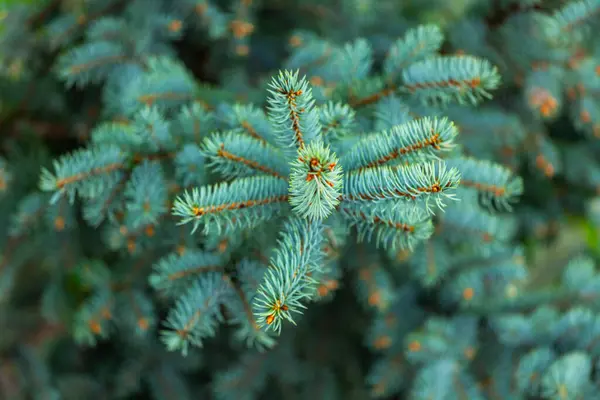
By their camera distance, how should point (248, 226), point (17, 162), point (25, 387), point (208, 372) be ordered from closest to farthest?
point (248, 226) < point (17, 162) < point (25, 387) < point (208, 372)

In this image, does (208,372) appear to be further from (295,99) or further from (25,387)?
(295,99)

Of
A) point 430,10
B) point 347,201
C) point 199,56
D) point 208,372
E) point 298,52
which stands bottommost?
point 208,372

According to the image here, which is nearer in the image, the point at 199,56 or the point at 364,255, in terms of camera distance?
the point at 364,255

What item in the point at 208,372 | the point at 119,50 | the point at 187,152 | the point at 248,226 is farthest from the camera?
the point at 208,372

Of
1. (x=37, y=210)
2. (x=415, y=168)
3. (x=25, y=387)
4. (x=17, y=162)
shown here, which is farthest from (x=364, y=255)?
(x=25, y=387)

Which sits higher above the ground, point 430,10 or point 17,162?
point 430,10

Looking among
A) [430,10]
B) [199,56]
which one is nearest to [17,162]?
[199,56]
